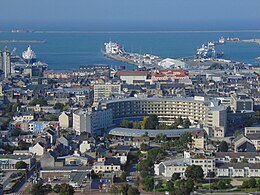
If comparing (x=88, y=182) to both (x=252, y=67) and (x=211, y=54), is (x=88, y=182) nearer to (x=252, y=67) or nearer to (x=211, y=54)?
(x=252, y=67)

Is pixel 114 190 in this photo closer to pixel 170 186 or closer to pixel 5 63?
pixel 170 186

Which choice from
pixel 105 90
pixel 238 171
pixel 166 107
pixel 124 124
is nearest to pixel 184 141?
pixel 124 124

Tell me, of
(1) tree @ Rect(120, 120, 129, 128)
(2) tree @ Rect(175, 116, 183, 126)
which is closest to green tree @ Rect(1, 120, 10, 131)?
(1) tree @ Rect(120, 120, 129, 128)

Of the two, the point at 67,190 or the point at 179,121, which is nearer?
the point at 67,190

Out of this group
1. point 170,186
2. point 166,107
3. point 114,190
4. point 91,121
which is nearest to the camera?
point 114,190

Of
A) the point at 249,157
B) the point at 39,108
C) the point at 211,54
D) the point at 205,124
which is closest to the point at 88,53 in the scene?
the point at 211,54

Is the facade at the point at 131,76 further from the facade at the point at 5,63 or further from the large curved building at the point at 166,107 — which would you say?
the large curved building at the point at 166,107

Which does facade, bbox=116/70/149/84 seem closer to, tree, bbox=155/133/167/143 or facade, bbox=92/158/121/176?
tree, bbox=155/133/167/143
